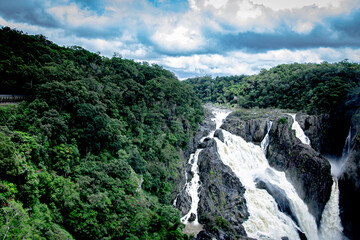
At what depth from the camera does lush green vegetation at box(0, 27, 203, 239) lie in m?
11.0

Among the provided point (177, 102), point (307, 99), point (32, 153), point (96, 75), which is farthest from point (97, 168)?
point (307, 99)

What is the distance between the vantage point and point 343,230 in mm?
24047

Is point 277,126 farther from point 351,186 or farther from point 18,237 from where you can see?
point 18,237

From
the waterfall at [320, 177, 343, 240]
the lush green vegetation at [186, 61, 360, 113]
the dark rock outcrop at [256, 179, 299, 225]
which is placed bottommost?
the waterfall at [320, 177, 343, 240]

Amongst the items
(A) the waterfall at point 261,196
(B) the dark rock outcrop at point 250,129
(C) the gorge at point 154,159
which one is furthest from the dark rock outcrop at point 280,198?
(B) the dark rock outcrop at point 250,129

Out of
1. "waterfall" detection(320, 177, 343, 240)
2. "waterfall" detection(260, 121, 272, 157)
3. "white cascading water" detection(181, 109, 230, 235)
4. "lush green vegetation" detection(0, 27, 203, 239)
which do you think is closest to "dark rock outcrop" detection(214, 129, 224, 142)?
"white cascading water" detection(181, 109, 230, 235)

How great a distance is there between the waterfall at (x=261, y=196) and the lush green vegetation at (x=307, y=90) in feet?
48.5

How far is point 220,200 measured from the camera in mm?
25156

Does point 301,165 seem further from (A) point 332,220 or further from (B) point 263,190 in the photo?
(B) point 263,190

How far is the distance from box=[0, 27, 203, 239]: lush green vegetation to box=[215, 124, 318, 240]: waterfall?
8394 millimetres

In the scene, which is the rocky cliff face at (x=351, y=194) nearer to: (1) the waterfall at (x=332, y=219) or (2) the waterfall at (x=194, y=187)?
(1) the waterfall at (x=332, y=219)

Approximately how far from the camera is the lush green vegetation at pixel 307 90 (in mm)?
35375

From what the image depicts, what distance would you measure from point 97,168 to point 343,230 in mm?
28516

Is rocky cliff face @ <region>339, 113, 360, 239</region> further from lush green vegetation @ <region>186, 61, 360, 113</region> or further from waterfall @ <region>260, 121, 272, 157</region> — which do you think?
lush green vegetation @ <region>186, 61, 360, 113</region>
